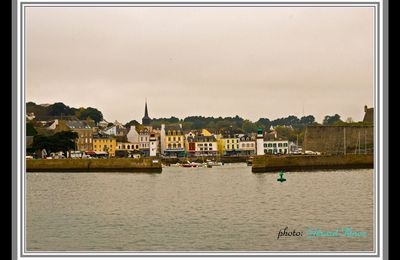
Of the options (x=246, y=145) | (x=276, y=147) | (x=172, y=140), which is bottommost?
(x=276, y=147)

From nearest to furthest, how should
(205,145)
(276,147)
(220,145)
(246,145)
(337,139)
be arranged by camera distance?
(337,139) < (205,145) < (220,145) < (276,147) < (246,145)

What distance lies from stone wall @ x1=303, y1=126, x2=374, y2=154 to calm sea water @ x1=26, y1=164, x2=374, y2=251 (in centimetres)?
2714

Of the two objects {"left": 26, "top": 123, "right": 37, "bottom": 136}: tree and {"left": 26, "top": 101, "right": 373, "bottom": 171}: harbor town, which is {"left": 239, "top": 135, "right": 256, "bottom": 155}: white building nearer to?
Result: {"left": 26, "top": 101, "right": 373, "bottom": 171}: harbor town

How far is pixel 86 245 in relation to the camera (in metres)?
13.4

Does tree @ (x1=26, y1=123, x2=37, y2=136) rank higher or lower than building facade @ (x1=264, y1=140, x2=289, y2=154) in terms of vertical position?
higher

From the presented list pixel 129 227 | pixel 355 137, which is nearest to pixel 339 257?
pixel 129 227

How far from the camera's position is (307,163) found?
144 ft

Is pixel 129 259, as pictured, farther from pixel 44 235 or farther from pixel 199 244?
pixel 44 235

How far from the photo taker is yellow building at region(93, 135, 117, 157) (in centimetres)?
6316

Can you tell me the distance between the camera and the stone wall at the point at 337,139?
2116 inches

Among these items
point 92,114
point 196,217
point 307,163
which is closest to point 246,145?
point 92,114

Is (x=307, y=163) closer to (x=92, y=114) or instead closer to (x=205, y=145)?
(x=205, y=145)

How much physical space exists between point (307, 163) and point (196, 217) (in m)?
27.9

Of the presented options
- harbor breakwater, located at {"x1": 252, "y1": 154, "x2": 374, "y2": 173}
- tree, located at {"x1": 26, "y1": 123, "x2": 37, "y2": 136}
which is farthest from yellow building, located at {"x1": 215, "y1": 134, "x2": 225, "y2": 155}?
harbor breakwater, located at {"x1": 252, "y1": 154, "x2": 374, "y2": 173}
